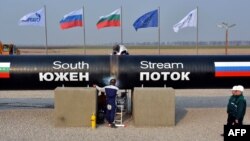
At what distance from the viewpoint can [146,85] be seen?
38.1 feet

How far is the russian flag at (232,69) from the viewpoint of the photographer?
1164 cm

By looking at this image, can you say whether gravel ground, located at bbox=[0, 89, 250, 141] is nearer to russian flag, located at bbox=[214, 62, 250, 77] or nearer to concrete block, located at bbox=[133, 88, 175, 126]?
concrete block, located at bbox=[133, 88, 175, 126]

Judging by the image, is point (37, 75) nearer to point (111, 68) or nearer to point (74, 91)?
point (74, 91)

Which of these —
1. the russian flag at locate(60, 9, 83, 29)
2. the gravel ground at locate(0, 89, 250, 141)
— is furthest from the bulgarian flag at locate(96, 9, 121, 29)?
the gravel ground at locate(0, 89, 250, 141)

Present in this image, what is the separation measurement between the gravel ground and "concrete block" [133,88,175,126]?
0.95 feet

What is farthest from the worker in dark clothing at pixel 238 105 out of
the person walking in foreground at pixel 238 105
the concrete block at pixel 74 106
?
the concrete block at pixel 74 106

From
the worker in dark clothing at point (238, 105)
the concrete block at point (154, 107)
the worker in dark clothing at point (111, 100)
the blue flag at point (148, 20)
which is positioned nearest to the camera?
the worker in dark clothing at point (238, 105)

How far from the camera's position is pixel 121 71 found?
37.4 ft

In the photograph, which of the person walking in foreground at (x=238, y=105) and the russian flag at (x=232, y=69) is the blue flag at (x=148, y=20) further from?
the person walking in foreground at (x=238, y=105)

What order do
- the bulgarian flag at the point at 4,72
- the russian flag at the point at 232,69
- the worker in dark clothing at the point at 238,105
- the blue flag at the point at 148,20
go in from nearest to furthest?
the worker in dark clothing at the point at 238,105, the bulgarian flag at the point at 4,72, the russian flag at the point at 232,69, the blue flag at the point at 148,20

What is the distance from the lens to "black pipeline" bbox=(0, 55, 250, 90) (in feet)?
37.3

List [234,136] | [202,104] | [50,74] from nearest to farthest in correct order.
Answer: [234,136]
[50,74]
[202,104]

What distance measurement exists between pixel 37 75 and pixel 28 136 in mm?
2450

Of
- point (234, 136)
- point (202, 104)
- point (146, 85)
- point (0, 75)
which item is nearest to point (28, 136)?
point (0, 75)
